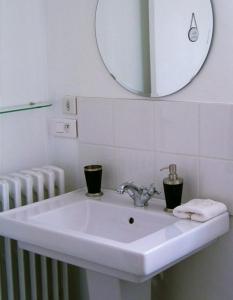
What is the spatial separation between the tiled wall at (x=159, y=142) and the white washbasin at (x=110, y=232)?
Result: 0.11m

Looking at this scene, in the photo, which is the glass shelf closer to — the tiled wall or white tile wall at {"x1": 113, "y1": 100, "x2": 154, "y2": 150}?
the tiled wall

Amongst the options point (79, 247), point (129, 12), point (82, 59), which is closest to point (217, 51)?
point (129, 12)

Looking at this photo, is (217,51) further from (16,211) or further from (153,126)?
(16,211)

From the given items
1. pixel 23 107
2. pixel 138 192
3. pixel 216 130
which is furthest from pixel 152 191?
pixel 23 107

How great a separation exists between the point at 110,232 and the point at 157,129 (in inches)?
16.7

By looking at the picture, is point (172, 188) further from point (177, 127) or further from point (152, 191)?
point (177, 127)

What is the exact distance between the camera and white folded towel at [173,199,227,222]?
1921 millimetres

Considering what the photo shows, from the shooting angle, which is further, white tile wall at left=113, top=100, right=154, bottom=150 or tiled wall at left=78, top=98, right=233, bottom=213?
white tile wall at left=113, top=100, right=154, bottom=150

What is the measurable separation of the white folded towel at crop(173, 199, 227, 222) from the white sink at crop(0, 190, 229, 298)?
0.02m

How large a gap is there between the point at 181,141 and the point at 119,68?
0.40 meters

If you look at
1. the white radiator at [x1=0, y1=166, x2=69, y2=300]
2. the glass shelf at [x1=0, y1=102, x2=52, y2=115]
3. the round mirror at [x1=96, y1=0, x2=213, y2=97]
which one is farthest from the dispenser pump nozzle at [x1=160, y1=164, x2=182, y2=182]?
the glass shelf at [x1=0, y1=102, x2=52, y2=115]

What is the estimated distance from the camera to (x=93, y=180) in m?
2.29

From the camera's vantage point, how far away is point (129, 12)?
2.21 meters

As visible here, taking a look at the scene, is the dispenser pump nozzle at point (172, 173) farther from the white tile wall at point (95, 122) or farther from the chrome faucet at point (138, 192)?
the white tile wall at point (95, 122)
